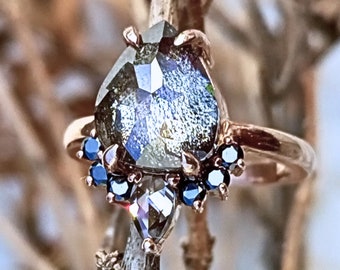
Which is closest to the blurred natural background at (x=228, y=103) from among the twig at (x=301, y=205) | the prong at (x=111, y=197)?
the twig at (x=301, y=205)

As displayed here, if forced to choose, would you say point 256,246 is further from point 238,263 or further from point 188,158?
point 188,158

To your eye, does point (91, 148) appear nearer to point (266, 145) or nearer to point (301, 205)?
point (266, 145)

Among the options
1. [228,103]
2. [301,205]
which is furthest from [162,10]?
[228,103]

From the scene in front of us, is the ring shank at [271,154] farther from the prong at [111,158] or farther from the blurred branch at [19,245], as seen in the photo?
the blurred branch at [19,245]

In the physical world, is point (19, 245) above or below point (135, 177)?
above

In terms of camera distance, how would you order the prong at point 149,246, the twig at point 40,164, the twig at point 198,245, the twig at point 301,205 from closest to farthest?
the prong at point 149,246 < the twig at point 198,245 < the twig at point 301,205 < the twig at point 40,164

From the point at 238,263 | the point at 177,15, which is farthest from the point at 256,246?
the point at 177,15

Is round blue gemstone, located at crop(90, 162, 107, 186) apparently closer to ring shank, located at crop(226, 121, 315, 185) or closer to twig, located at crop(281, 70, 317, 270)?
ring shank, located at crop(226, 121, 315, 185)

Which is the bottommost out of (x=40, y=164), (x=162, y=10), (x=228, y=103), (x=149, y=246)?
(x=149, y=246)

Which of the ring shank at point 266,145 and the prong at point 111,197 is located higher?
the ring shank at point 266,145
